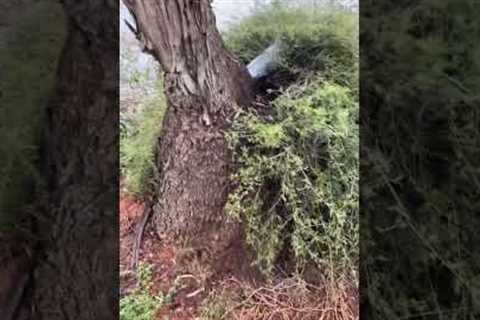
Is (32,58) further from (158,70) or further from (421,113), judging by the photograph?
(421,113)

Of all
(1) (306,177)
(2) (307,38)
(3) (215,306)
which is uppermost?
(2) (307,38)

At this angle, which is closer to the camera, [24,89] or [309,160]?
[24,89]

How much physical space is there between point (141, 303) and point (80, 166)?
0.36 meters

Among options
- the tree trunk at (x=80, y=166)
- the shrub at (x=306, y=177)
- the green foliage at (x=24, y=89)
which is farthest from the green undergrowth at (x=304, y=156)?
the green foliage at (x=24, y=89)

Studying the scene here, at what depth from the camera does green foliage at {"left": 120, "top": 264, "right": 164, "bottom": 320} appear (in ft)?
3.55

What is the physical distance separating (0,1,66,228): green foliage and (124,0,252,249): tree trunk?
256 mm

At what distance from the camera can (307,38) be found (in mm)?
1128

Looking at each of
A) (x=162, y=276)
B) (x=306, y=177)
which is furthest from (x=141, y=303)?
(x=306, y=177)

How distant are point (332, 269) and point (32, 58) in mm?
832

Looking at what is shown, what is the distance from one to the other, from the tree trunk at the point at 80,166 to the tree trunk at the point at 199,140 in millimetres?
151

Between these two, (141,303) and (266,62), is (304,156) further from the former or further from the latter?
(141,303)

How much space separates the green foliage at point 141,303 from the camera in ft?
3.55

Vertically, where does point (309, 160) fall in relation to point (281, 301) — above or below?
above

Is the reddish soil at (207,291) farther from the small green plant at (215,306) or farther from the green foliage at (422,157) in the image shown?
the green foliage at (422,157)
